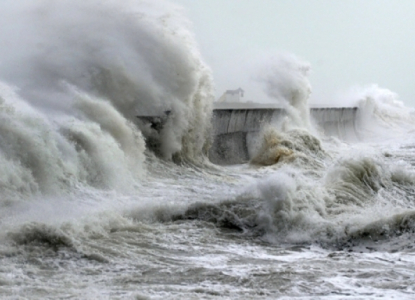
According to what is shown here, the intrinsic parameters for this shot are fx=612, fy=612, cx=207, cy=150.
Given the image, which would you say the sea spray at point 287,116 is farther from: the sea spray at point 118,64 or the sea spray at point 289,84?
the sea spray at point 118,64

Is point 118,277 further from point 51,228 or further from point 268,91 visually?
point 268,91

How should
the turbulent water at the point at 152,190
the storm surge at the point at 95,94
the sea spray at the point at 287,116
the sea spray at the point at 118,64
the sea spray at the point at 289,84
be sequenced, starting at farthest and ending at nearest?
1. the sea spray at the point at 289,84
2. the sea spray at the point at 287,116
3. the sea spray at the point at 118,64
4. the storm surge at the point at 95,94
5. the turbulent water at the point at 152,190

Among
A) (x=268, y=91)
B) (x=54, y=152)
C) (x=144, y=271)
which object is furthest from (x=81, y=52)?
(x=268, y=91)

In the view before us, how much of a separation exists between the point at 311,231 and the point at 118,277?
2534 millimetres

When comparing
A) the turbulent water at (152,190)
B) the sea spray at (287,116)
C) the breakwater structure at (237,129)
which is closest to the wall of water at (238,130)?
the breakwater structure at (237,129)

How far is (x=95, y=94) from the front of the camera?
10.1 metres

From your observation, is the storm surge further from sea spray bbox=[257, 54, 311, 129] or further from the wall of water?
sea spray bbox=[257, 54, 311, 129]

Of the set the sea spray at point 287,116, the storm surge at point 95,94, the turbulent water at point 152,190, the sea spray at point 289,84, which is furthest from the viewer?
the sea spray at point 289,84

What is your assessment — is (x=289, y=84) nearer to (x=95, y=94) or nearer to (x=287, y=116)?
(x=287, y=116)

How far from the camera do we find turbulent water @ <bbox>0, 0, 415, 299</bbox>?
15.6 feet

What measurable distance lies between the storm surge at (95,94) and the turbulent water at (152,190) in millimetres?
28

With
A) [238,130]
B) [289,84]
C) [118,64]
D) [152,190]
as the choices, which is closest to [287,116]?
[289,84]

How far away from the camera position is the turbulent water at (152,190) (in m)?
4.77

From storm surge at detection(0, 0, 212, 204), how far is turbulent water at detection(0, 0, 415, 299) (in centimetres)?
3
